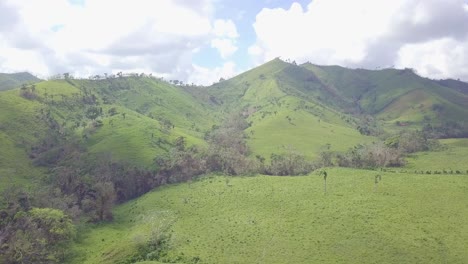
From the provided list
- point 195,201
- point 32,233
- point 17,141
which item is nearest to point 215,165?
point 195,201

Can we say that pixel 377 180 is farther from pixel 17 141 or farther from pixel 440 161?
pixel 17 141

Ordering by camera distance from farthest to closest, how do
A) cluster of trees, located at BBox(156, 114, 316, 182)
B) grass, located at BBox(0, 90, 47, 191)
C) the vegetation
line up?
cluster of trees, located at BBox(156, 114, 316, 182), grass, located at BBox(0, 90, 47, 191), the vegetation

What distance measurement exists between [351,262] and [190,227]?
44.4 meters

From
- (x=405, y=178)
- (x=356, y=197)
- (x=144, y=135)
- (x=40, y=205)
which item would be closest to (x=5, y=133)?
(x=144, y=135)

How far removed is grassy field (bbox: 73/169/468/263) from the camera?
9100cm

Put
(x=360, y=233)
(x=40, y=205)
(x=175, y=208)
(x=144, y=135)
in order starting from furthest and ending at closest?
(x=144, y=135) < (x=175, y=208) < (x=40, y=205) < (x=360, y=233)

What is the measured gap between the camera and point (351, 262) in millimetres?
86250

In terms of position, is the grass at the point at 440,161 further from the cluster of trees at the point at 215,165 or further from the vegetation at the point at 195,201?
the cluster of trees at the point at 215,165

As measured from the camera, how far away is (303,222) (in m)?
106

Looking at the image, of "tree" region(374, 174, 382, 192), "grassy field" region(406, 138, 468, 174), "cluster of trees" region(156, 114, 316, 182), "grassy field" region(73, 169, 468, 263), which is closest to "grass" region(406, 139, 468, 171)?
"grassy field" region(406, 138, 468, 174)

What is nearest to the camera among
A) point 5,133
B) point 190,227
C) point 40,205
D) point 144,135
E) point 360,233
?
point 360,233

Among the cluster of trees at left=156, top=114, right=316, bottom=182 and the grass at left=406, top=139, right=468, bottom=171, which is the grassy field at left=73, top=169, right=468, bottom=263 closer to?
the cluster of trees at left=156, top=114, right=316, bottom=182

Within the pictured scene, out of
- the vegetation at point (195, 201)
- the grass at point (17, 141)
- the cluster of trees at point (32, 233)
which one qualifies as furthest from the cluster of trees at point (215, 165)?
the cluster of trees at point (32, 233)

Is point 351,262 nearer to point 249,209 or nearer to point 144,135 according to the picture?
point 249,209
